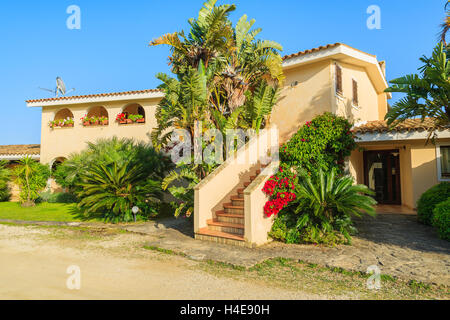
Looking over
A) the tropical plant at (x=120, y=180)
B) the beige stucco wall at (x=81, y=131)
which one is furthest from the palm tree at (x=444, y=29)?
the beige stucco wall at (x=81, y=131)

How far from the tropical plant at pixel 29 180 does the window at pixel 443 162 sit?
62.2ft

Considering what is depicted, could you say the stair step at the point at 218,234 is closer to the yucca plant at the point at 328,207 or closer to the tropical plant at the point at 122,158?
the yucca plant at the point at 328,207

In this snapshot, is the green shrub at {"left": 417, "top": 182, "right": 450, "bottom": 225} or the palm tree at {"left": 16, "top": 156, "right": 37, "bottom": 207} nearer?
the green shrub at {"left": 417, "top": 182, "right": 450, "bottom": 225}

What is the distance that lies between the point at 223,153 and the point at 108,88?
34.2 ft

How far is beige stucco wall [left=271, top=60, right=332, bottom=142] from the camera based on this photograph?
11.1 m

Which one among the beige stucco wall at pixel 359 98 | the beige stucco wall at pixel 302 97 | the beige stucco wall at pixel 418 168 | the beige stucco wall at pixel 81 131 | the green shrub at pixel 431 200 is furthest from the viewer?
the beige stucco wall at pixel 81 131

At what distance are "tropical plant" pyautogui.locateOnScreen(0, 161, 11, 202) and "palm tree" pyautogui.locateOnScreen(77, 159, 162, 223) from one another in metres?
10.9

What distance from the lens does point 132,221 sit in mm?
10430

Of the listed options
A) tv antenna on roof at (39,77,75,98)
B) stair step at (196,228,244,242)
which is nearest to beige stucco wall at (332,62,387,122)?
stair step at (196,228,244,242)

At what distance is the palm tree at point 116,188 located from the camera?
33.2 ft

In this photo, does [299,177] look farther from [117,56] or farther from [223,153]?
[117,56]

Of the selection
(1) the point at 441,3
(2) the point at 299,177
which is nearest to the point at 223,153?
(2) the point at 299,177
